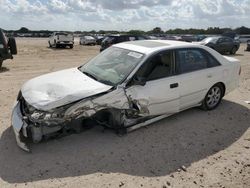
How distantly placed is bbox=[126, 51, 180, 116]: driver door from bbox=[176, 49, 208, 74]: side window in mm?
181

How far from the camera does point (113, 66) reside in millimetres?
5281

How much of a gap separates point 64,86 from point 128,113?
115cm

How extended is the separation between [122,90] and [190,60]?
185cm

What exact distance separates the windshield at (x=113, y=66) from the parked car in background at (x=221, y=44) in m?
15.8

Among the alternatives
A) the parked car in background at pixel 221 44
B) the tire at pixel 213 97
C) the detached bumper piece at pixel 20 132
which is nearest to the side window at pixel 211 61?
the tire at pixel 213 97

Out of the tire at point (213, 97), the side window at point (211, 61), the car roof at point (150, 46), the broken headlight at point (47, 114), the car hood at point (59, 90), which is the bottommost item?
the tire at point (213, 97)

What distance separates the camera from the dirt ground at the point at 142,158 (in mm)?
3758

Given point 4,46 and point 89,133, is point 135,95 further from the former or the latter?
point 4,46

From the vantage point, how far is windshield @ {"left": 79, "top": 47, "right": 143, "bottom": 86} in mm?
4957

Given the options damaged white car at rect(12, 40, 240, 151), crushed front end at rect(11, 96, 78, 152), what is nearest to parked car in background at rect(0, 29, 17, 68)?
damaged white car at rect(12, 40, 240, 151)

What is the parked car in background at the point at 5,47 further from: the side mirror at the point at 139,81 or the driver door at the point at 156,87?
the side mirror at the point at 139,81

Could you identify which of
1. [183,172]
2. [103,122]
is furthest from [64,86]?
[183,172]

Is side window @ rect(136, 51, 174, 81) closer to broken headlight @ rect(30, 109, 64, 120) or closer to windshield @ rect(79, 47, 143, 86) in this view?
windshield @ rect(79, 47, 143, 86)

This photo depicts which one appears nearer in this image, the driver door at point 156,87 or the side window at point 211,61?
the driver door at point 156,87
